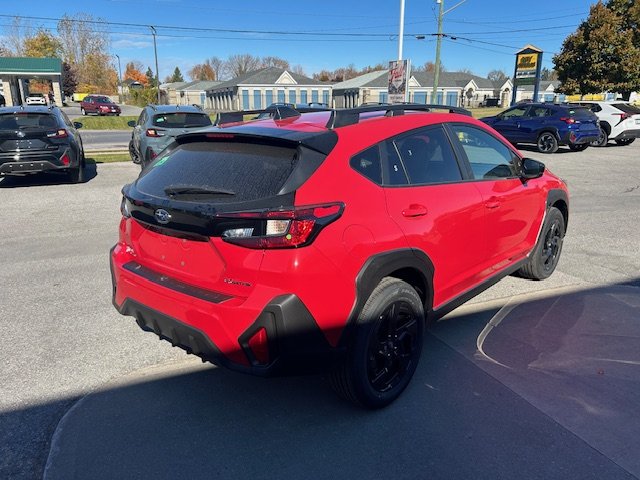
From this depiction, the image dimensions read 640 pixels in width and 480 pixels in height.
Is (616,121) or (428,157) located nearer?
(428,157)

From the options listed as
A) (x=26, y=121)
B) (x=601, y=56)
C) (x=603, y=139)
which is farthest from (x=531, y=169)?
(x=601, y=56)

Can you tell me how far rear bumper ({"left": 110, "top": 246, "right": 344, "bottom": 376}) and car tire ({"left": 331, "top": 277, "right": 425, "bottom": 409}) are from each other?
0.53 feet

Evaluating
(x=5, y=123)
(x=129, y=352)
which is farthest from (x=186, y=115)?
(x=129, y=352)

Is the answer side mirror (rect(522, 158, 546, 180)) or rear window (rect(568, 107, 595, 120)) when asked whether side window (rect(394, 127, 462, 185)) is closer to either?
side mirror (rect(522, 158, 546, 180))

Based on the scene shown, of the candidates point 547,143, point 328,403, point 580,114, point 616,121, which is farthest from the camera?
point 616,121

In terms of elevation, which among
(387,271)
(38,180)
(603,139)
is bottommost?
(38,180)

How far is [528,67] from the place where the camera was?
96.5ft

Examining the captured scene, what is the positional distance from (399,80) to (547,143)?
6414mm

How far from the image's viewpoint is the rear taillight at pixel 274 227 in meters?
2.36

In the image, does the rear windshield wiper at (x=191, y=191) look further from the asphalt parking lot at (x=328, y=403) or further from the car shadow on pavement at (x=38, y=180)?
the car shadow on pavement at (x=38, y=180)

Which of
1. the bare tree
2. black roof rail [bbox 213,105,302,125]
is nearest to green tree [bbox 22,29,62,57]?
the bare tree

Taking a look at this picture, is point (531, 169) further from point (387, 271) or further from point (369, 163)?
point (387, 271)

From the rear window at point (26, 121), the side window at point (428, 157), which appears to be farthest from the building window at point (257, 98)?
the side window at point (428, 157)

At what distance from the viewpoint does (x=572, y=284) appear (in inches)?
195
